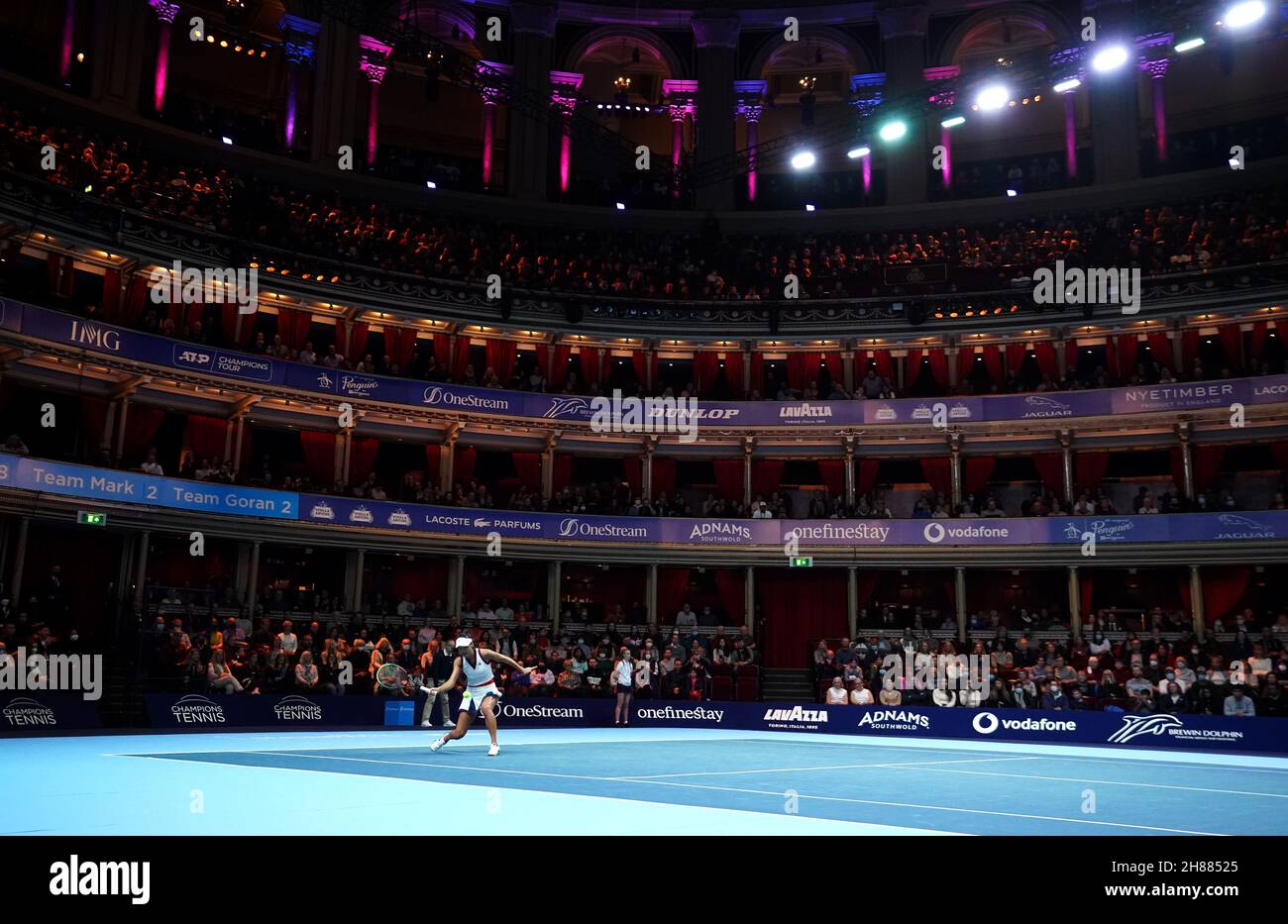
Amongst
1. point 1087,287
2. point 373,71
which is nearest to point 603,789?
point 1087,287

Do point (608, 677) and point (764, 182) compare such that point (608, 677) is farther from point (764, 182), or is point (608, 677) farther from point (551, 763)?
point (764, 182)

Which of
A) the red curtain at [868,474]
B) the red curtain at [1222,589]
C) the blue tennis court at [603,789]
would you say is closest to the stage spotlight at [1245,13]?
the blue tennis court at [603,789]

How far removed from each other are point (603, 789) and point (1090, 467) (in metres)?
30.1

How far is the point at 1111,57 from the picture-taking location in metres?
25.8

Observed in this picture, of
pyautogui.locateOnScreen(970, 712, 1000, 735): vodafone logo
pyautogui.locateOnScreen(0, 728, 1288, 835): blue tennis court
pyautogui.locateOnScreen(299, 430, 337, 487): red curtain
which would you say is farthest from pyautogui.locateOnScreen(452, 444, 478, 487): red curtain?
pyautogui.locateOnScreen(970, 712, 1000, 735): vodafone logo

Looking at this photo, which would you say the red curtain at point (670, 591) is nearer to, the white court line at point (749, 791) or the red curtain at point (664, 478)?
the red curtain at point (664, 478)

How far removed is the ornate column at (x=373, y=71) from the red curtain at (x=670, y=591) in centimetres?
1897

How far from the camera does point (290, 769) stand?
1266 centimetres

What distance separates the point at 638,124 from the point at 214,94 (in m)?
16.9

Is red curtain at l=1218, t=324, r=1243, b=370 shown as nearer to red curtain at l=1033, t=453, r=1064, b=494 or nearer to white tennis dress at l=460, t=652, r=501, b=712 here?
red curtain at l=1033, t=453, r=1064, b=494

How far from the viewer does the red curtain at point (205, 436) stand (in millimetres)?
33656

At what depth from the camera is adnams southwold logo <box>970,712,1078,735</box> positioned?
25.0 m
